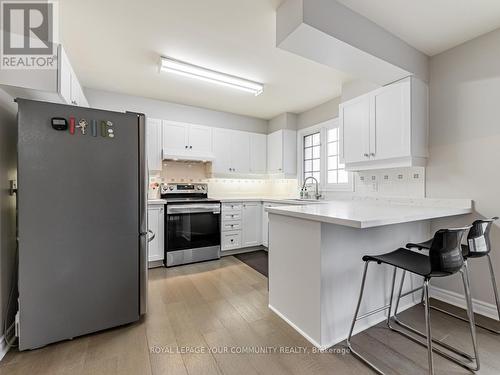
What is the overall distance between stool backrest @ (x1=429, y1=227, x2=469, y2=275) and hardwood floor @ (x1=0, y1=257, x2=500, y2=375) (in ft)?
2.05

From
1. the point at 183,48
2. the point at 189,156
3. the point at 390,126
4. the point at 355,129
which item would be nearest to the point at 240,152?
the point at 189,156

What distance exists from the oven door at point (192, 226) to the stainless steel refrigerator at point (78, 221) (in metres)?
1.38

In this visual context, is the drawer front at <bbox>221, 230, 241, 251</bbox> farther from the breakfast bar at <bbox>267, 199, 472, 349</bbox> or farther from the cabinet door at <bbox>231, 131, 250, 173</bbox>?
the breakfast bar at <bbox>267, 199, 472, 349</bbox>

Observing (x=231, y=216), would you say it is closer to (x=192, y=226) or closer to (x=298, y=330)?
(x=192, y=226)

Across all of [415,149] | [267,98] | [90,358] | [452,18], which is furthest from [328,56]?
[90,358]

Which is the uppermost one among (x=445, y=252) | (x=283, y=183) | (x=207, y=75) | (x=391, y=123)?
(x=207, y=75)

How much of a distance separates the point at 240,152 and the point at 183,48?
2.25 metres

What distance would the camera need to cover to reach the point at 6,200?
5.60 feet

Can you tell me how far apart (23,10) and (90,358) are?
8.36 feet

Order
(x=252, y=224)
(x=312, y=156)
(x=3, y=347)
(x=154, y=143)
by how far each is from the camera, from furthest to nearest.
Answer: (x=312, y=156), (x=252, y=224), (x=154, y=143), (x=3, y=347)

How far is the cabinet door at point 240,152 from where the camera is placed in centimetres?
436

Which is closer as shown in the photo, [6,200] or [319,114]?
[6,200]

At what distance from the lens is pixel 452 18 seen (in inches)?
76.2

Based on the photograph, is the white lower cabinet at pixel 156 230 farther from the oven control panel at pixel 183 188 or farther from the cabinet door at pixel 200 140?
the cabinet door at pixel 200 140
